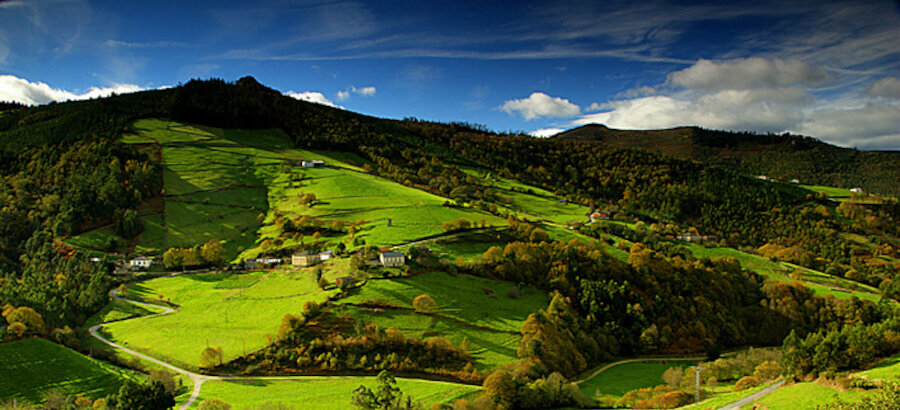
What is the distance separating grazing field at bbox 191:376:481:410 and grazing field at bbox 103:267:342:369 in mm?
5068

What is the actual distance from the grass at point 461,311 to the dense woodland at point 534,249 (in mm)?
1985

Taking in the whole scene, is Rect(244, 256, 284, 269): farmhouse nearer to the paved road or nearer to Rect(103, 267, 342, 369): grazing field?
Rect(103, 267, 342, 369): grazing field

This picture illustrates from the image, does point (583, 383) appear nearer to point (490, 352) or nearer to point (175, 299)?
point (490, 352)

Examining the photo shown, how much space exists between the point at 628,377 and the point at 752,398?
15.6 metres

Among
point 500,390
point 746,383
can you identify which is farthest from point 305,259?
point 746,383

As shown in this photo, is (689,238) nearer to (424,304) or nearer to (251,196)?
(424,304)

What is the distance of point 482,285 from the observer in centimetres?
5881

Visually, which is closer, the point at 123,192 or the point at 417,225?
the point at 417,225

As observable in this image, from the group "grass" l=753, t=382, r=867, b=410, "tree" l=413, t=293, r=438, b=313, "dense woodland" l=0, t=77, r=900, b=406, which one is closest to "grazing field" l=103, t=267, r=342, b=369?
"dense woodland" l=0, t=77, r=900, b=406

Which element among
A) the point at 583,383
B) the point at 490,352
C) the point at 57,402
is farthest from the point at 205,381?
the point at 583,383

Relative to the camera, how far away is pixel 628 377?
5084cm

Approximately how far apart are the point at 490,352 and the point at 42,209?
9454cm

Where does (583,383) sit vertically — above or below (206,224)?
below

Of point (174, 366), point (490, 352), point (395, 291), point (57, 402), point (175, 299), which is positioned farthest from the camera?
point (175, 299)
